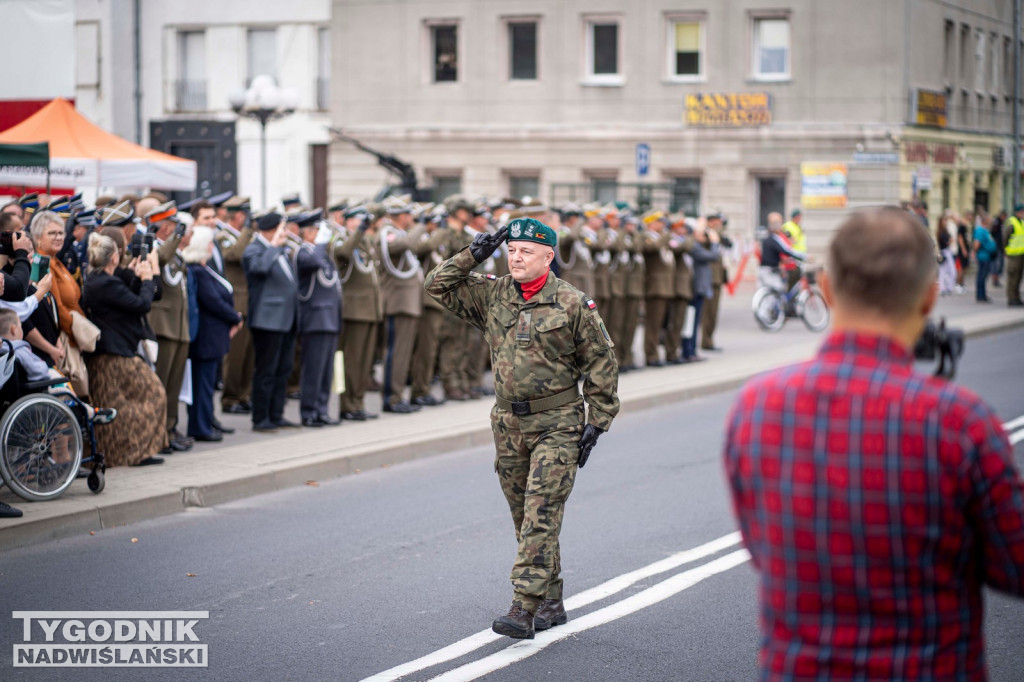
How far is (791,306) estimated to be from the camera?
960 inches

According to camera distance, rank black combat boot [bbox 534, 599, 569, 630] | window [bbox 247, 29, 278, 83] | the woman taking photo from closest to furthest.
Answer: black combat boot [bbox 534, 599, 569, 630], the woman taking photo, window [bbox 247, 29, 278, 83]

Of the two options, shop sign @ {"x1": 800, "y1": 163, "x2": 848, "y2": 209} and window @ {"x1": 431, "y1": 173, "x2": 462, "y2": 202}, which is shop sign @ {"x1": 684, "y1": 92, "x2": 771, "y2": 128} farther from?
window @ {"x1": 431, "y1": 173, "x2": 462, "y2": 202}

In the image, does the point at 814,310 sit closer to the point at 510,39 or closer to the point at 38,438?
the point at 38,438

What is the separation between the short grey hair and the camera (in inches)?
392

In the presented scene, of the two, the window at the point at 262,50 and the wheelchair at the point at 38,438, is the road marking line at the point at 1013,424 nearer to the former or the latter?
the wheelchair at the point at 38,438

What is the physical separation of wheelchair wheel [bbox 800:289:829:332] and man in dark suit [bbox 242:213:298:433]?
42.6ft

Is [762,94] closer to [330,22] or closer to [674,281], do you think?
[330,22]

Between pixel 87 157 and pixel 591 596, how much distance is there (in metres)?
12.9

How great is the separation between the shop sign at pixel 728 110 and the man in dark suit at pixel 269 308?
26.0m

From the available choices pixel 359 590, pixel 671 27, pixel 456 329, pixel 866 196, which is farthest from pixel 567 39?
pixel 359 590

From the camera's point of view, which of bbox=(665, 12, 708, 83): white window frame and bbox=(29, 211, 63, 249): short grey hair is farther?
bbox=(665, 12, 708, 83): white window frame

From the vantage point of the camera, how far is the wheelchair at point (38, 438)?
8.80 m

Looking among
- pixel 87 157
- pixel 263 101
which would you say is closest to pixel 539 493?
pixel 87 157

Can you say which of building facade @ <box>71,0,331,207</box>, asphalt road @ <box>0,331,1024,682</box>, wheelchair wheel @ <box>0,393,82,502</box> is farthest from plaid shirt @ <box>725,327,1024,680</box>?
building facade @ <box>71,0,331,207</box>
